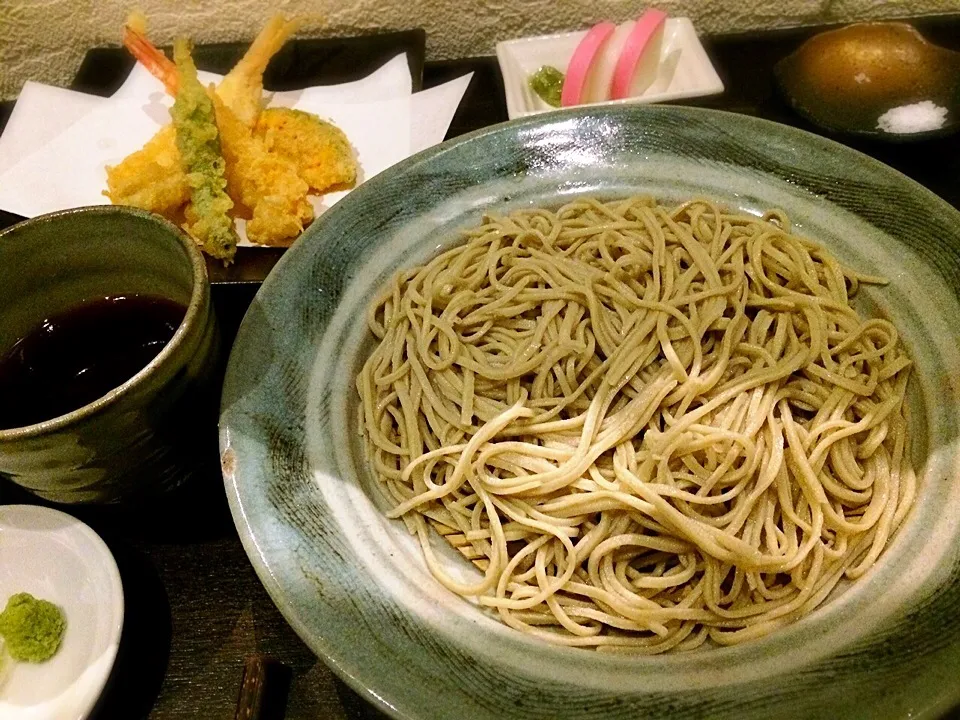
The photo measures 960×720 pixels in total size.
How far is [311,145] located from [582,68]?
0.91m

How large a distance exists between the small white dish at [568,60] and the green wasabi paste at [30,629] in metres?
1.86

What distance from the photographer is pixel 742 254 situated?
5.74 feet

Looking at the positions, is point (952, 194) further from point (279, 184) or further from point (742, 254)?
point (279, 184)

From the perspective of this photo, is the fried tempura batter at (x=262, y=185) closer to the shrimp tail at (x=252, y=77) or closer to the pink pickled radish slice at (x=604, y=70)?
the shrimp tail at (x=252, y=77)

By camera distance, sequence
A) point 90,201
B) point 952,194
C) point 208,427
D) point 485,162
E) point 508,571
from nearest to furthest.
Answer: point 508,571 → point 208,427 → point 485,162 → point 952,194 → point 90,201

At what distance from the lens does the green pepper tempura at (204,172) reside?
2004 millimetres

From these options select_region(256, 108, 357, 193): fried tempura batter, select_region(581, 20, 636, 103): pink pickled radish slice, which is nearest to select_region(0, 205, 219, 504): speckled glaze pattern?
select_region(256, 108, 357, 193): fried tempura batter

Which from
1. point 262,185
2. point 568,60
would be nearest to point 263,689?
point 262,185

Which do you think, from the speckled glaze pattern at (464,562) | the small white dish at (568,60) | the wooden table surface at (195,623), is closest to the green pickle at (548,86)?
the small white dish at (568,60)

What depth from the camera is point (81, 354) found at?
1.55 meters

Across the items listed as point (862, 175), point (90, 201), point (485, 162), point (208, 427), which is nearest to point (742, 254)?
point (862, 175)

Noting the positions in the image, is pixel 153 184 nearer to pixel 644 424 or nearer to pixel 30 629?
pixel 30 629

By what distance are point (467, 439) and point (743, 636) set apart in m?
0.65

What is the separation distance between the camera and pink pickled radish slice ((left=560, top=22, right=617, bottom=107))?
2.40m
